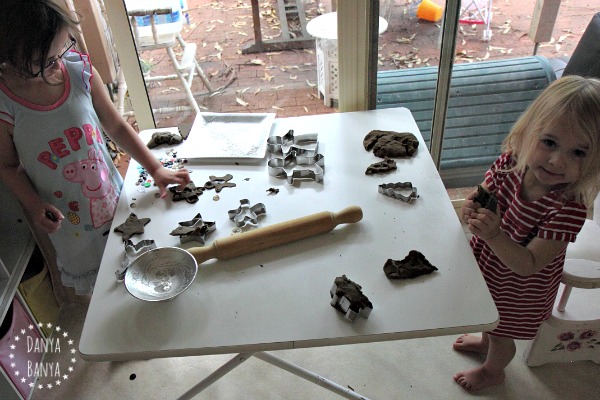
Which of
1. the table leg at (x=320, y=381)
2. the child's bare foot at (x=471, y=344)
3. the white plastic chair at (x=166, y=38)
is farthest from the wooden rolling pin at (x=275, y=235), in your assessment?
the white plastic chair at (x=166, y=38)

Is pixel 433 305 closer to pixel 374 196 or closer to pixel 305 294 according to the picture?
pixel 305 294

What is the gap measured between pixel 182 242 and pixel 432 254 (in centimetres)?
51

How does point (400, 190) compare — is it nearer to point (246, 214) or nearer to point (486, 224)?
point (486, 224)

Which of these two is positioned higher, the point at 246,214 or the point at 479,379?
the point at 246,214

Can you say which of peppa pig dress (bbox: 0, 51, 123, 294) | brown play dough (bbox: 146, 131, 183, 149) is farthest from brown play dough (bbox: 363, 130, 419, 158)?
peppa pig dress (bbox: 0, 51, 123, 294)

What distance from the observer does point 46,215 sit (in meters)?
1.17

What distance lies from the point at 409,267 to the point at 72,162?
832 mm

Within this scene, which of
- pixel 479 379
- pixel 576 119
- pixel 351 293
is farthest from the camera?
pixel 479 379

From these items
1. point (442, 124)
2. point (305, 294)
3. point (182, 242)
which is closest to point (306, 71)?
point (442, 124)

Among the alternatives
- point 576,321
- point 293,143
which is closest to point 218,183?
point 293,143

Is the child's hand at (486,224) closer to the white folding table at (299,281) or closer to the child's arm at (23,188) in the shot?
the white folding table at (299,281)

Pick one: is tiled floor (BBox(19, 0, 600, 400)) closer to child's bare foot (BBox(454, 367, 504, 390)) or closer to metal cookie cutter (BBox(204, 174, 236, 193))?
child's bare foot (BBox(454, 367, 504, 390))

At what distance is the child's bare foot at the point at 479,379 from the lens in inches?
58.5

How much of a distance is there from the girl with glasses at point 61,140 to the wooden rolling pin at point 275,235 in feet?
0.90
